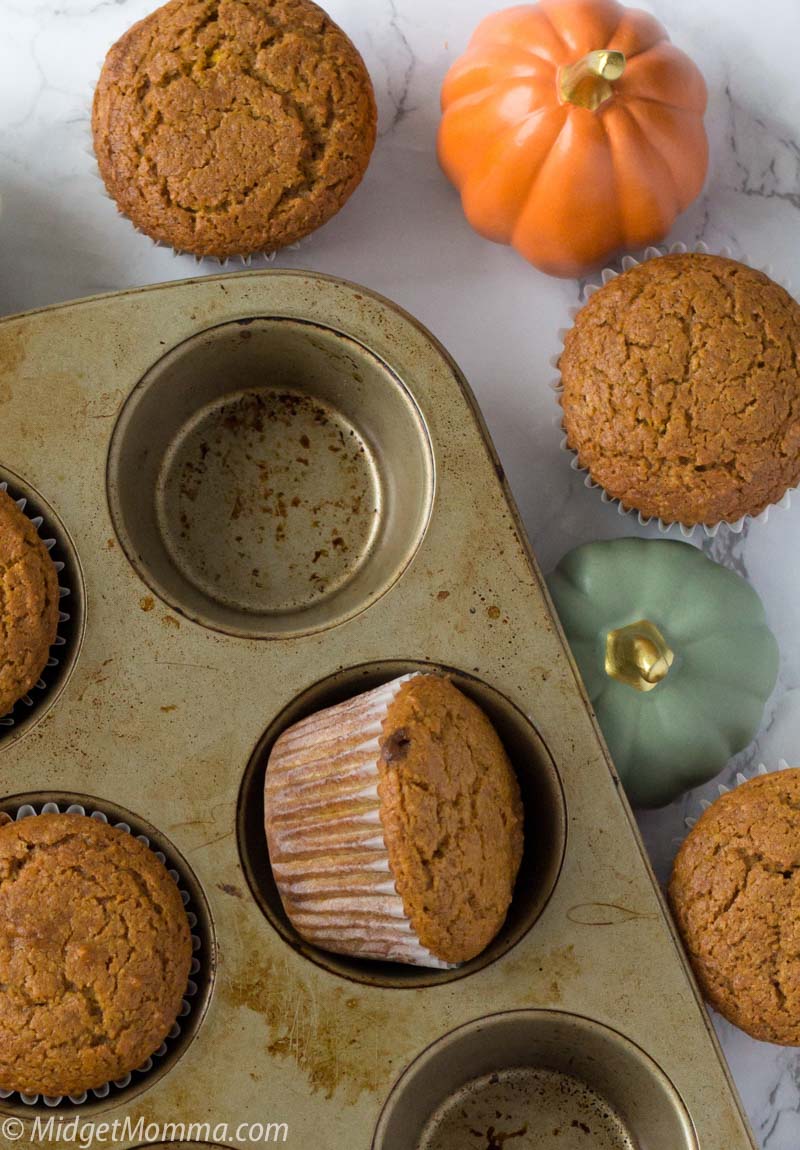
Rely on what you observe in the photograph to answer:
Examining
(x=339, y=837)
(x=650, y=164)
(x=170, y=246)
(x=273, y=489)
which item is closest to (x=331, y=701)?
(x=339, y=837)

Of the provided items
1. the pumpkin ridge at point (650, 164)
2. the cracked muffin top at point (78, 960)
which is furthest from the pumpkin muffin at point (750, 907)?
the pumpkin ridge at point (650, 164)

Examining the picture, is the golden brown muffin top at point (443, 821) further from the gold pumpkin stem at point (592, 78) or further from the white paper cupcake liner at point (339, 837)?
the gold pumpkin stem at point (592, 78)

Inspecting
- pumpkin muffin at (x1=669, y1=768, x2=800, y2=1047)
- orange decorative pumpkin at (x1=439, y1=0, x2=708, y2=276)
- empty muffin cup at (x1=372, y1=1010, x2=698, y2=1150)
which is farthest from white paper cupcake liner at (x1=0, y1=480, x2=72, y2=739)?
pumpkin muffin at (x1=669, y1=768, x2=800, y2=1047)

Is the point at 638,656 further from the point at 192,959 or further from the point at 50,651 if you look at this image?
the point at 50,651

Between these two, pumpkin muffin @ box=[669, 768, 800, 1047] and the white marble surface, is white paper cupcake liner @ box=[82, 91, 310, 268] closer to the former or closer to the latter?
the white marble surface

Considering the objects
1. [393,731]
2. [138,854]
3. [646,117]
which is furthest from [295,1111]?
[646,117]

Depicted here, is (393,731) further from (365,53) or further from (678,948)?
(365,53)

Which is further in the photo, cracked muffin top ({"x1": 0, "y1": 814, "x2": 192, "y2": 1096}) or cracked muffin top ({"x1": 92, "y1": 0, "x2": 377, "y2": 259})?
cracked muffin top ({"x1": 92, "y1": 0, "x2": 377, "y2": 259})
